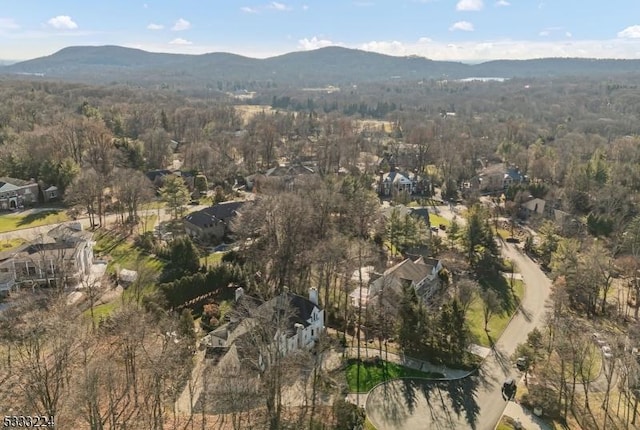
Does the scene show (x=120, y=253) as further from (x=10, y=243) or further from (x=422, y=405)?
(x=422, y=405)

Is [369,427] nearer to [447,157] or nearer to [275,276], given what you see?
[275,276]

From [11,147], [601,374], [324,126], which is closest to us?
[601,374]

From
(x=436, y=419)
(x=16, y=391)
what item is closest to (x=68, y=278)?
(x=16, y=391)

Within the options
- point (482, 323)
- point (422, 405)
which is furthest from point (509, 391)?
point (482, 323)

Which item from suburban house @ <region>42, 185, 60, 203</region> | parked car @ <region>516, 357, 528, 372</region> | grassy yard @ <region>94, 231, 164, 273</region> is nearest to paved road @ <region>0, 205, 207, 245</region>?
grassy yard @ <region>94, 231, 164, 273</region>

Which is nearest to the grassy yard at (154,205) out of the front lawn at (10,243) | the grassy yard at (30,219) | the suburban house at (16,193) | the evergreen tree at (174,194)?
the evergreen tree at (174,194)

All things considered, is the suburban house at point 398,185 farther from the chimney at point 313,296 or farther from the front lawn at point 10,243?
the front lawn at point 10,243
